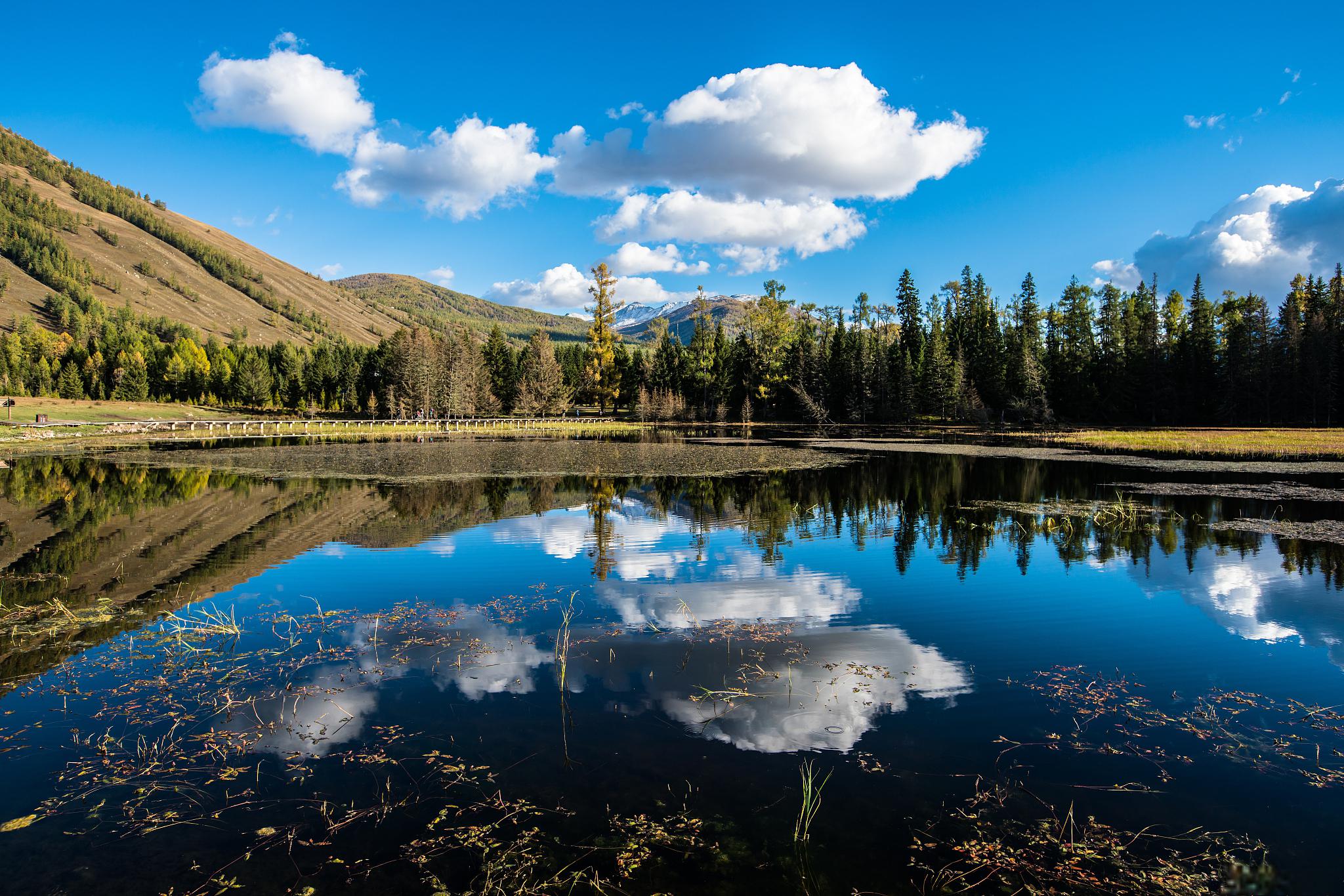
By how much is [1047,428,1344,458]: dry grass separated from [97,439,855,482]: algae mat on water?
26.4 m

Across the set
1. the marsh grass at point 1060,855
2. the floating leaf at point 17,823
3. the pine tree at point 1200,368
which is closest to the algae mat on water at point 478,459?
the floating leaf at point 17,823

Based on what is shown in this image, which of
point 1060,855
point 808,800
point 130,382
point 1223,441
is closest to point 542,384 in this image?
point 1223,441

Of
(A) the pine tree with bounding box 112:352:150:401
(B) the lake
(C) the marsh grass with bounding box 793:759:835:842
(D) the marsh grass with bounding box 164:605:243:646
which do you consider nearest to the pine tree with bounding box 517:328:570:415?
(B) the lake

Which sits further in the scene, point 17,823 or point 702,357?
point 702,357

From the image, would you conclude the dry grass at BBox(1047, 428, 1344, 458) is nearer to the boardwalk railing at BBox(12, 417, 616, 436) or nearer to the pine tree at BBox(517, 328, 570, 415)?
the boardwalk railing at BBox(12, 417, 616, 436)

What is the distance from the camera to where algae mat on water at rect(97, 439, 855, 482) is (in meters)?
38.1

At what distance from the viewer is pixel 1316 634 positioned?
12.3 metres

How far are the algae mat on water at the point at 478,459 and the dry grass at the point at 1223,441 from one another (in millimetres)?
26393

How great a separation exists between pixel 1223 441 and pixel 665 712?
6521 cm

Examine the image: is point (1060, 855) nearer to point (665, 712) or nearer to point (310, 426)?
point (665, 712)

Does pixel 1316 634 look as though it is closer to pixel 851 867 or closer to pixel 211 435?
pixel 851 867

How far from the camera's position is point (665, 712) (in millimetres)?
9008

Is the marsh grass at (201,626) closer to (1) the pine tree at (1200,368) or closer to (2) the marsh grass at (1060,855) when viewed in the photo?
(2) the marsh grass at (1060,855)

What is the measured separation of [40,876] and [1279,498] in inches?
1534
